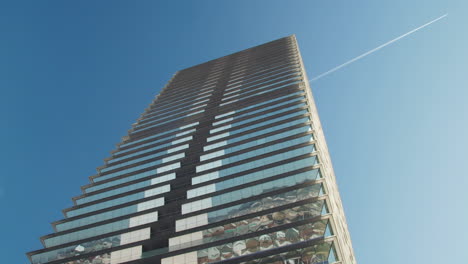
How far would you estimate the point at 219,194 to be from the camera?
189ft

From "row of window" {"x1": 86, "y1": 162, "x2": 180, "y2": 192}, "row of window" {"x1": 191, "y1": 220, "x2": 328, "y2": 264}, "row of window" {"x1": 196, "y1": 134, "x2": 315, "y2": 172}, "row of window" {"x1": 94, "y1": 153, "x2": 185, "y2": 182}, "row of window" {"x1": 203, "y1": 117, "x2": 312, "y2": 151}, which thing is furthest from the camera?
"row of window" {"x1": 94, "y1": 153, "x2": 185, "y2": 182}

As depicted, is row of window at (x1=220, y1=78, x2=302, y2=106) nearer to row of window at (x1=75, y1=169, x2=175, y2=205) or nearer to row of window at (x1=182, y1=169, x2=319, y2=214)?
row of window at (x1=75, y1=169, x2=175, y2=205)

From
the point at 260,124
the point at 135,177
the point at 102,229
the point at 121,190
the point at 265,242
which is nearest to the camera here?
the point at 265,242

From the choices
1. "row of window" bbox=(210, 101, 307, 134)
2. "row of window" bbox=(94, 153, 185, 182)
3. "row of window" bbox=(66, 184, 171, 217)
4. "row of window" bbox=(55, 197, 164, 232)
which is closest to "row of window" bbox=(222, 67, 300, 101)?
"row of window" bbox=(210, 101, 307, 134)

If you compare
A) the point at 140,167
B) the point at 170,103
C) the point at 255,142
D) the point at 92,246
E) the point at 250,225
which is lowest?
the point at 250,225

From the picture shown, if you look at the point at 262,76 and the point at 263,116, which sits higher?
the point at 262,76

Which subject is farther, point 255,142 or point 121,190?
point 121,190

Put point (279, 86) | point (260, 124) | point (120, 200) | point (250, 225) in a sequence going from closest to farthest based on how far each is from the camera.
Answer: point (250, 225), point (120, 200), point (260, 124), point (279, 86)

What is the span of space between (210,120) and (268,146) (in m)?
21.8

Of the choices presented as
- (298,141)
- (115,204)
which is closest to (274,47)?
(298,141)

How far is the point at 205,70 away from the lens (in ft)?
419

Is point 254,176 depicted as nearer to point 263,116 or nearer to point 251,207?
point 251,207

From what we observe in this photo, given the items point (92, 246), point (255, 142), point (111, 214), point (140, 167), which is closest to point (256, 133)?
point (255, 142)

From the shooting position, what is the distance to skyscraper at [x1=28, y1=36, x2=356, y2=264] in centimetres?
4794
